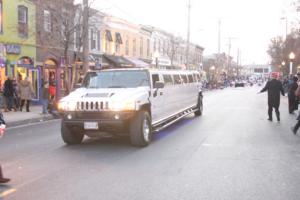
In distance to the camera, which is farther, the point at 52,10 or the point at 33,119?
the point at 52,10

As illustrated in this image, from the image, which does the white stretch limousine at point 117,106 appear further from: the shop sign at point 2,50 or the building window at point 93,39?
the building window at point 93,39

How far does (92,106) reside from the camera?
9.91 m

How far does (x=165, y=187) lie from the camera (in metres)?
6.62

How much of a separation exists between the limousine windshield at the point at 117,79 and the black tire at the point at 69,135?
145 cm

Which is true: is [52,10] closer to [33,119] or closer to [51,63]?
[51,63]

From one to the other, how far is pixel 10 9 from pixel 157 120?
608 inches

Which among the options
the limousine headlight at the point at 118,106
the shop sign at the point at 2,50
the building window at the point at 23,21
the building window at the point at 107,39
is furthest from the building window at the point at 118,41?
the limousine headlight at the point at 118,106

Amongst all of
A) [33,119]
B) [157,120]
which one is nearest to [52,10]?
[33,119]

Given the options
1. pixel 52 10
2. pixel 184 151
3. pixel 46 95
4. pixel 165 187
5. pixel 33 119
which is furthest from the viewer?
pixel 52 10

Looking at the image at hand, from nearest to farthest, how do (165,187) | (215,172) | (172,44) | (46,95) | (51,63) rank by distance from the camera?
(165,187) < (215,172) < (46,95) < (51,63) < (172,44)

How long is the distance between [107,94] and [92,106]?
48 cm

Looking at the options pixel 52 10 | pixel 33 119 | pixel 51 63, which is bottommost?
pixel 33 119

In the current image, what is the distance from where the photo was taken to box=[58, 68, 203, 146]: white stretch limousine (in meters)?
9.87

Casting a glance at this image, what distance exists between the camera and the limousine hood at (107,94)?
32.7ft
